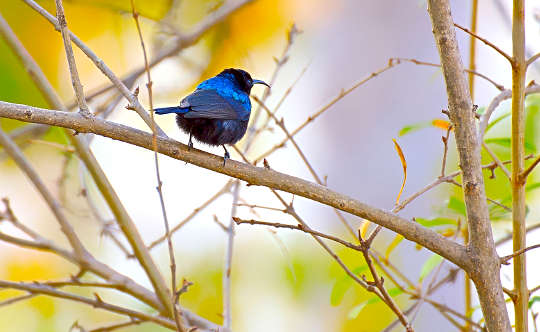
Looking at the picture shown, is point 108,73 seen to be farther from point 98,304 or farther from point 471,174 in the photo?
point 471,174

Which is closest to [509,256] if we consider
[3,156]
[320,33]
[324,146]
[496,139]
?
[496,139]

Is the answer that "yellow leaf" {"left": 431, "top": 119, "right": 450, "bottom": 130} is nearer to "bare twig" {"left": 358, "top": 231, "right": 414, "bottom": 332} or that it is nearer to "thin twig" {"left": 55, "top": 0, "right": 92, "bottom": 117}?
"bare twig" {"left": 358, "top": 231, "right": 414, "bottom": 332}

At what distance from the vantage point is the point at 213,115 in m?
2.72

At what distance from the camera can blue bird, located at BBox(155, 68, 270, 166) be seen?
8.73ft

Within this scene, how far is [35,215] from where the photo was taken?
603cm

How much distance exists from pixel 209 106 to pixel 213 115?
5cm

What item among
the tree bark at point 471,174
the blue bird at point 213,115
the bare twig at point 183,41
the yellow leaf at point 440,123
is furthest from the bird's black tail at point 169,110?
the tree bark at point 471,174

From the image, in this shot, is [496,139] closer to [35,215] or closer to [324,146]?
[324,146]

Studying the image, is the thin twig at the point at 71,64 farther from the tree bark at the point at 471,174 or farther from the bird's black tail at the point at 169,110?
the tree bark at the point at 471,174

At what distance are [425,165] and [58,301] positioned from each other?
359 cm

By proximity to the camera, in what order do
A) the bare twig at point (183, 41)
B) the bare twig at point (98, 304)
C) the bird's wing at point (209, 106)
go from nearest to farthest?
the bare twig at point (98, 304) → the bird's wing at point (209, 106) → the bare twig at point (183, 41)

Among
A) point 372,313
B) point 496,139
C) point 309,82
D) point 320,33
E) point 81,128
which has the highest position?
point 320,33

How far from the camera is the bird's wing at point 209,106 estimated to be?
264 cm

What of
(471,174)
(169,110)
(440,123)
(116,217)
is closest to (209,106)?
(169,110)
